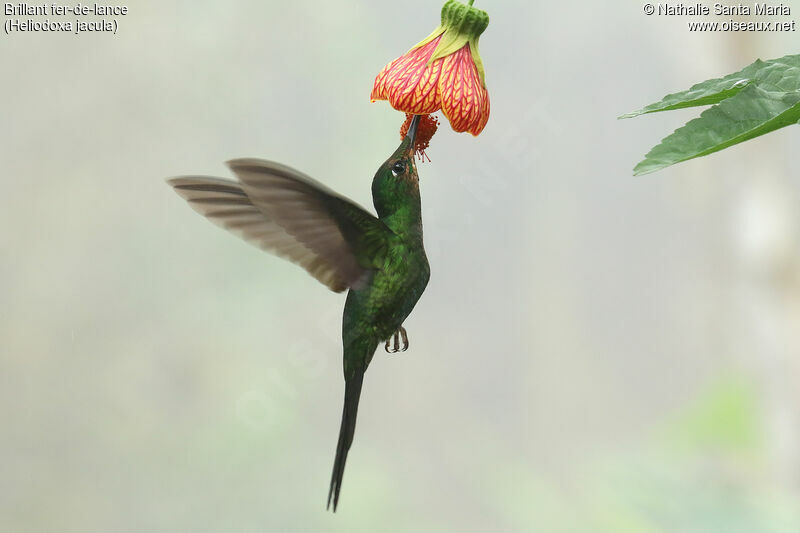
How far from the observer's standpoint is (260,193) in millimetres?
503

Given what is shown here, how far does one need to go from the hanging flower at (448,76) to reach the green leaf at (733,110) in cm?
14

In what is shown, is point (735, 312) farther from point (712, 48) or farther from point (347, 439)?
point (347, 439)

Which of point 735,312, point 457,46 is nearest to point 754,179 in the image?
point 735,312

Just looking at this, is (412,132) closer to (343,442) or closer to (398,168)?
(398,168)

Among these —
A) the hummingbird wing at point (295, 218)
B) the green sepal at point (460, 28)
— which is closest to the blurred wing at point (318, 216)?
the hummingbird wing at point (295, 218)

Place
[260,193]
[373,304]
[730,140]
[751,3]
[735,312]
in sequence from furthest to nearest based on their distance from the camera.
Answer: [735,312] → [751,3] → [373,304] → [260,193] → [730,140]

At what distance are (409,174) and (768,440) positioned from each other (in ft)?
6.69

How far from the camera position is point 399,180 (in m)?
0.57

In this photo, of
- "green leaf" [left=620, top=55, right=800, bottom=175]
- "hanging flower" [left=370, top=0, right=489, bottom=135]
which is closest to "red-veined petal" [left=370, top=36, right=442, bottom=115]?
"hanging flower" [left=370, top=0, right=489, bottom=135]

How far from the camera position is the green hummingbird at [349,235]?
531 mm

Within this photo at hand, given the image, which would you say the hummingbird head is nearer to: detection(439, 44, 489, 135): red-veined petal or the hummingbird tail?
detection(439, 44, 489, 135): red-veined petal

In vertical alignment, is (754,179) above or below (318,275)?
above

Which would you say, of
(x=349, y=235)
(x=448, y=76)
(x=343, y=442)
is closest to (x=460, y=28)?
(x=448, y=76)

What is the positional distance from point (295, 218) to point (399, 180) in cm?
8
